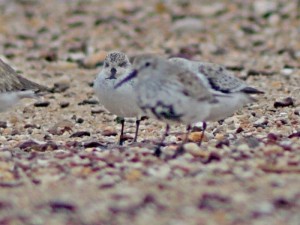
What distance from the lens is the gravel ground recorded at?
292 inches

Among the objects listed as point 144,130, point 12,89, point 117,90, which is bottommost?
point 144,130

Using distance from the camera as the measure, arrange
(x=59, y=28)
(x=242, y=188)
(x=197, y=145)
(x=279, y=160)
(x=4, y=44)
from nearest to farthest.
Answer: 1. (x=242, y=188)
2. (x=279, y=160)
3. (x=197, y=145)
4. (x=4, y=44)
5. (x=59, y=28)

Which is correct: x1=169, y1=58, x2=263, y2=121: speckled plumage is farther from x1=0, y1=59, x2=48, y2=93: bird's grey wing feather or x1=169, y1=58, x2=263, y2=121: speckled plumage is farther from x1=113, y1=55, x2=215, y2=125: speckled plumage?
x1=0, y1=59, x2=48, y2=93: bird's grey wing feather

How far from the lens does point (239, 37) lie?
19797 mm

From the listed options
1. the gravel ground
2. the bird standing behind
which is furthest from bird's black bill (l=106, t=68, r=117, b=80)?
the bird standing behind

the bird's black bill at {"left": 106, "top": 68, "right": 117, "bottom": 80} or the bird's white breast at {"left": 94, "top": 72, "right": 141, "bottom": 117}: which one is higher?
the bird's black bill at {"left": 106, "top": 68, "right": 117, "bottom": 80}

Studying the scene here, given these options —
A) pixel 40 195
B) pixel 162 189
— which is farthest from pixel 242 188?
pixel 40 195

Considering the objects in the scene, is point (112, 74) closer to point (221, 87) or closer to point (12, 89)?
point (12, 89)

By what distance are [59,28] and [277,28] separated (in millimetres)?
4348

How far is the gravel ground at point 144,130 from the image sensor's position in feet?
24.3

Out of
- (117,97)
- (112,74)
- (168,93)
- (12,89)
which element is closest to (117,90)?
(117,97)

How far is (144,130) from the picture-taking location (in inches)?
484

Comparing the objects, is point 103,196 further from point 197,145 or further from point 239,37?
point 239,37

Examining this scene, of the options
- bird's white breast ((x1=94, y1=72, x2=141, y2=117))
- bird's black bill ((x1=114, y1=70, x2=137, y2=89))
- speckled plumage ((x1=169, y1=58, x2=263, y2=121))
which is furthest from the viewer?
bird's white breast ((x1=94, y1=72, x2=141, y2=117))
